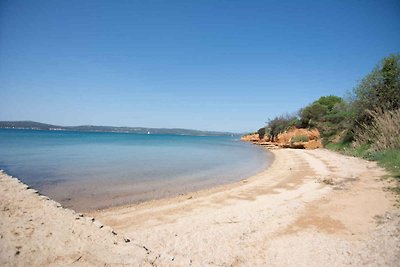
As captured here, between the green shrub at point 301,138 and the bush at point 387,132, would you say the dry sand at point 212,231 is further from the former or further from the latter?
the green shrub at point 301,138

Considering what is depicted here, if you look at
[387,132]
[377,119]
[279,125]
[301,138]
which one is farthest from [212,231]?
[279,125]

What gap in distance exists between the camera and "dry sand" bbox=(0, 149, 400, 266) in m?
3.60

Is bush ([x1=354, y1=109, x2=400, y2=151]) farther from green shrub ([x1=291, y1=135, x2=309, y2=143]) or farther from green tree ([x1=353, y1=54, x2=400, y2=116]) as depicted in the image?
green shrub ([x1=291, y1=135, x2=309, y2=143])

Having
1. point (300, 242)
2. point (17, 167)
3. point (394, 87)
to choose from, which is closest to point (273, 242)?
point (300, 242)

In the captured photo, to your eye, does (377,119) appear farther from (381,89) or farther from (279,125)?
(279,125)

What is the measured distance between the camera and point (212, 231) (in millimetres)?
5602

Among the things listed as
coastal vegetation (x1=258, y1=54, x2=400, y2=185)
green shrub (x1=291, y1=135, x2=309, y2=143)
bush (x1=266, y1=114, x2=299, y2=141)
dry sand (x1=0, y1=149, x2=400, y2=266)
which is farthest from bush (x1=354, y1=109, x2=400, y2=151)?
bush (x1=266, y1=114, x2=299, y2=141)

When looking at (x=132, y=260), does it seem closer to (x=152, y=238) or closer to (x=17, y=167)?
(x=152, y=238)

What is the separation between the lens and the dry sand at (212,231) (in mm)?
3596

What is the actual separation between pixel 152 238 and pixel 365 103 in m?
23.4

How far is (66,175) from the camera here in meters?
13.4

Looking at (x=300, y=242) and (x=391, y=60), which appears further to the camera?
(x=391, y=60)

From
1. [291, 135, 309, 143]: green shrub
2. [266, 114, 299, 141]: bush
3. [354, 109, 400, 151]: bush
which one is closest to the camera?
[354, 109, 400, 151]: bush

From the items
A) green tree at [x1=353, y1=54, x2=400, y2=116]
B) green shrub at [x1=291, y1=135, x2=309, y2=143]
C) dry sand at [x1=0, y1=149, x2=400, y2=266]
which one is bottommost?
dry sand at [x1=0, y1=149, x2=400, y2=266]
